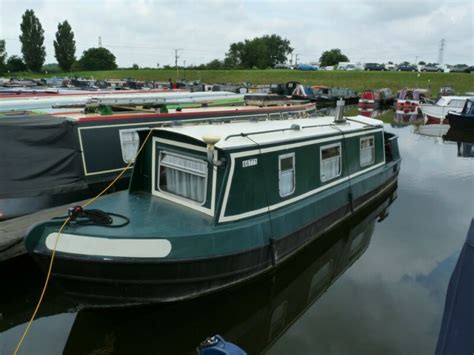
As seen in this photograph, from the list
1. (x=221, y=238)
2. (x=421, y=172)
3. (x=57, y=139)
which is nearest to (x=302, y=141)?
(x=221, y=238)

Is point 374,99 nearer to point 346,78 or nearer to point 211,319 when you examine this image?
point 346,78

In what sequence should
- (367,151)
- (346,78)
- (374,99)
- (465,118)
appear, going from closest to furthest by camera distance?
(367,151) → (465,118) → (374,99) → (346,78)

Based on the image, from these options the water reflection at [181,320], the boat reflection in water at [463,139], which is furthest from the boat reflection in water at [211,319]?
the boat reflection in water at [463,139]

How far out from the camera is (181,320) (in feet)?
19.7

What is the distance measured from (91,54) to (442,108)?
9195 centimetres

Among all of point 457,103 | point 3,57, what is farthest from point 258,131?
point 3,57

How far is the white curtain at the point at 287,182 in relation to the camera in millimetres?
7334

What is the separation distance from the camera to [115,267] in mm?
5289

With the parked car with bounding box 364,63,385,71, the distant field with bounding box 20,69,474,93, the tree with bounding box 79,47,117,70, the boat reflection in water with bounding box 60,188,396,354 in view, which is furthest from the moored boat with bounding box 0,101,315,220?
the tree with bounding box 79,47,117,70

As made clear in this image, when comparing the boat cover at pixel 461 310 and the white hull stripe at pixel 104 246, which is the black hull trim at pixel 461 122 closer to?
the white hull stripe at pixel 104 246

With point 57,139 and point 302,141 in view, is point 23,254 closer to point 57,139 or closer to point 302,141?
point 57,139

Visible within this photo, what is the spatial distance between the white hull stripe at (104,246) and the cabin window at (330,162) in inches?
170

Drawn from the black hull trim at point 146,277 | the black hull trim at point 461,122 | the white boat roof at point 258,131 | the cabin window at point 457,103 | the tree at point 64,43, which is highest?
the tree at point 64,43

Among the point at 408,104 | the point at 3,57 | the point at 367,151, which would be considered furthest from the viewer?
the point at 3,57
